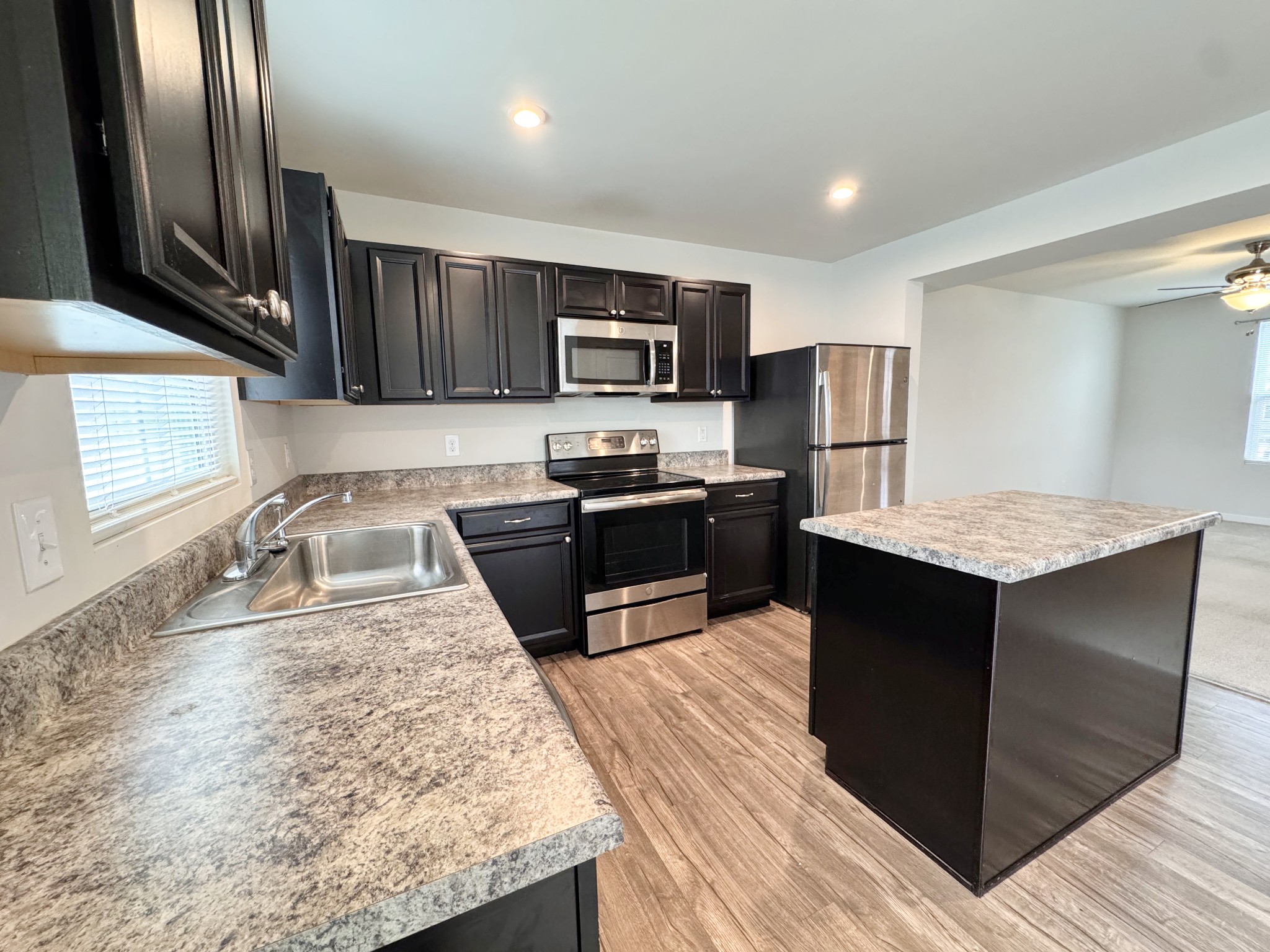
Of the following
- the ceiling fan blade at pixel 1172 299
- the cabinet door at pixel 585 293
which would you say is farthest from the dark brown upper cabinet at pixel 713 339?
the ceiling fan blade at pixel 1172 299

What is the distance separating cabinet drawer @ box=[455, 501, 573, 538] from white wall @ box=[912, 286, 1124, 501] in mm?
3332

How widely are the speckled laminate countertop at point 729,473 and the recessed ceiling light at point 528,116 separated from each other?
1953 mm

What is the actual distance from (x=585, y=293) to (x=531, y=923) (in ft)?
9.18

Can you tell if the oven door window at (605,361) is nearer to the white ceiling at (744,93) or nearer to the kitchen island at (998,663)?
the white ceiling at (744,93)

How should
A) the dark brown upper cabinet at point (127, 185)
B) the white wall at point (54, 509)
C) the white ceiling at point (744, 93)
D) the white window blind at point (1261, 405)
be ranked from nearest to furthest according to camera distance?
the dark brown upper cabinet at point (127, 185) < the white wall at point (54, 509) < the white ceiling at point (744, 93) < the white window blind at point (1261, 405)

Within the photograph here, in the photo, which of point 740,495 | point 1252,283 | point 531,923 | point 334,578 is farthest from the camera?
point 1252,283

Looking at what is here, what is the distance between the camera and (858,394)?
123 inches

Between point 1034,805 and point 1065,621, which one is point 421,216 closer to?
point 1065,621

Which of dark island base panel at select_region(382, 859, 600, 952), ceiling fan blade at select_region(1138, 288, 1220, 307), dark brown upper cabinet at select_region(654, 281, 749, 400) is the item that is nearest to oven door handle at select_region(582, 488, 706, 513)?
dark brown upper cabinet at select_region(654, 281, 749, 400)

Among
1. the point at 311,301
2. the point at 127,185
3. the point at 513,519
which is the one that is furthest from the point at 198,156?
the point at 513,519

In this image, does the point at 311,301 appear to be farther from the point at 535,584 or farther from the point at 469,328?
the point at 535,584

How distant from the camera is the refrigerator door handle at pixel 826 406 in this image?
3.02 meters

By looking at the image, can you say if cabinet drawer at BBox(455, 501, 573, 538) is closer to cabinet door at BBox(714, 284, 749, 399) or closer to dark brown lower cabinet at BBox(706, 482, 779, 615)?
dark brown lower cabinet at BBox(706, 482, 779, 615)

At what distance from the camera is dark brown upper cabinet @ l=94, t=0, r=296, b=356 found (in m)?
0.40
